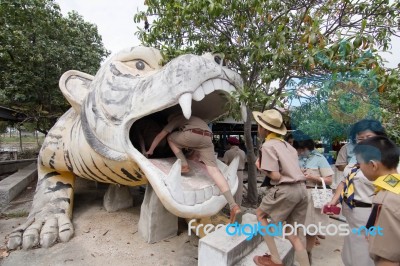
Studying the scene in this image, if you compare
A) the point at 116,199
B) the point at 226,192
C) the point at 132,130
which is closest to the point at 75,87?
the point at 132,130

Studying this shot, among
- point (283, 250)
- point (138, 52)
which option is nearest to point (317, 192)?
point (283, 250)

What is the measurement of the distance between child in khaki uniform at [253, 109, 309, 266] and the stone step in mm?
150

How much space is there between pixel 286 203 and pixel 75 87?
108 inches

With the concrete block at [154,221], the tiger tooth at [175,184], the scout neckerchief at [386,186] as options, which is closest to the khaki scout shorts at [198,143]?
the tiger tooth at [175,184]

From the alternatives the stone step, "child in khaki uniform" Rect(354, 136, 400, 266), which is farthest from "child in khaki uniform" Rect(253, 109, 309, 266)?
"child in khaki uniform" Rect(354, 136, 400, 266)

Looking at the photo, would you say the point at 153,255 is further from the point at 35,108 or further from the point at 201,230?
the point at 35,108

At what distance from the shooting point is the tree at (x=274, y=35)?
7.68 feet

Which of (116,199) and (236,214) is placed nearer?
(236,214)

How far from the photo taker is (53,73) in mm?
6992

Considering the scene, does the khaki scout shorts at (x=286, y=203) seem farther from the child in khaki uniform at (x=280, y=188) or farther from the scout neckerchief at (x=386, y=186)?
the scout neckerchief at (x=386, y=186)

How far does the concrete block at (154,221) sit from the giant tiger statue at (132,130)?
30cm

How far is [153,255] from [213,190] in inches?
41.6

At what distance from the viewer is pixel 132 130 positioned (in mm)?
3090

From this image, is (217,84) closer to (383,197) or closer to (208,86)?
(208,86)
